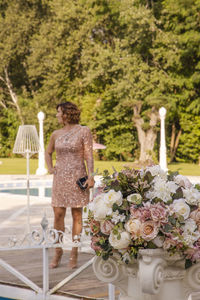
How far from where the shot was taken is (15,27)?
32844mm

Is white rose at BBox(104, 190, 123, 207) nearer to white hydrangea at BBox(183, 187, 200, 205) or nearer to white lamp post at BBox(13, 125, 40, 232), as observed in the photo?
white hydrangea at BBox(183, 187, 200, 205)

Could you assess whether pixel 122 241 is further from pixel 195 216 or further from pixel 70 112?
pixel 70 112

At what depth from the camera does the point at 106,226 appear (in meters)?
2.74

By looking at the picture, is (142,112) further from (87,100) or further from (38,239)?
(38,239)

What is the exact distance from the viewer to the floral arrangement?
2615 millimetres

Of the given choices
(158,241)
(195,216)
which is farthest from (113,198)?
(195,216)

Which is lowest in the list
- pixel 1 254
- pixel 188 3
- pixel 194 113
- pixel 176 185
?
pixel 1 254

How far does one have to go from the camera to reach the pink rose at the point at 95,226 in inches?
111

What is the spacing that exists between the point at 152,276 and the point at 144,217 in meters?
0.28

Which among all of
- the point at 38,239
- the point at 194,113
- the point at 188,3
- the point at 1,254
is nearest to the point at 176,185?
the point at 38,239

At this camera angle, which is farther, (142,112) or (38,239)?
(142,112)

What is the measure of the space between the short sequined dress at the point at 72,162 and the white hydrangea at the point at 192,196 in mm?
2163

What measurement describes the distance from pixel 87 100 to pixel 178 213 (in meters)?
27.7

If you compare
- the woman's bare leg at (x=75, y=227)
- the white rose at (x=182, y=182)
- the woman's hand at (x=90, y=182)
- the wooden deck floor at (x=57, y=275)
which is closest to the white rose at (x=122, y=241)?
the white rose at (x=182, y=182)
